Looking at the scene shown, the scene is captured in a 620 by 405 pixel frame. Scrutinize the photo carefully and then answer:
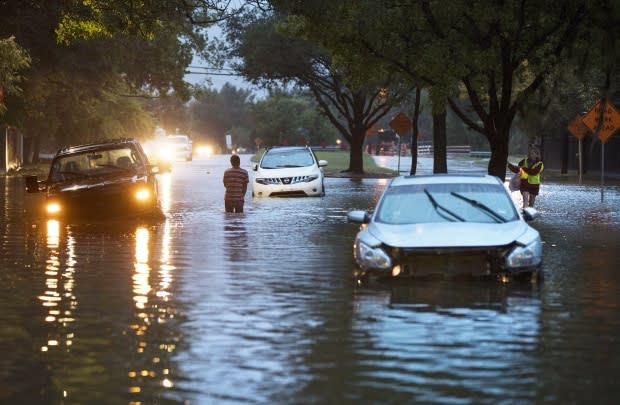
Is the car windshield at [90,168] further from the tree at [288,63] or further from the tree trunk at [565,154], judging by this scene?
the tree trunk at [565,154]

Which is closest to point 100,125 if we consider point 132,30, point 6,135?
point 6,135

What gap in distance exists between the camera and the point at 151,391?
8.23 metres

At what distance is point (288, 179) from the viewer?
35.8 meters

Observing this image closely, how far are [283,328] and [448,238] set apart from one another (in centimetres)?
311

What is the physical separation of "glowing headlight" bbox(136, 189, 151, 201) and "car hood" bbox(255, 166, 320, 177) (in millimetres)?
11483

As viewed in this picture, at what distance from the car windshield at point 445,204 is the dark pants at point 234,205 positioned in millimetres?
12630

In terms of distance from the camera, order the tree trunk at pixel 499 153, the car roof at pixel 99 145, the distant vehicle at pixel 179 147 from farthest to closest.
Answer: the distant vehicle at pixel 179 147, the tree trunk at pixel 499 153, the car roof at pixel 99 145

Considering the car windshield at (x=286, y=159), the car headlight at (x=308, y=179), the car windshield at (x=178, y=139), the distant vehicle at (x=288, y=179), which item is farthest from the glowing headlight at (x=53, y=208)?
the car windshield at (x=178, y=139)

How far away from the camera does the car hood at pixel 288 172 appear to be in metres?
35.9

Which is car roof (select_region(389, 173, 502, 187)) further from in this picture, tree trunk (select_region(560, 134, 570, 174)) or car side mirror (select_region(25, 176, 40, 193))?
tree trunk (select_region(560, 134, 570, 174))

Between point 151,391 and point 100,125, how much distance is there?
67.1m

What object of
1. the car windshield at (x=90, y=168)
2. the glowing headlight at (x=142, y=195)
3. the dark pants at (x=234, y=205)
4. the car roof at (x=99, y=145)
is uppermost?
the car roof at (x=99, y=145)

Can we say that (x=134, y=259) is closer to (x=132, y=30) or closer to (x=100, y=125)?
(x=132, y=30)

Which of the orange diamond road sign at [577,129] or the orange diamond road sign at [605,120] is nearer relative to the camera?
the orange diamond road sign at [605,120]
